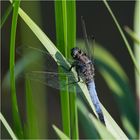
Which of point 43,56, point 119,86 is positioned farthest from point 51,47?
point 119,86

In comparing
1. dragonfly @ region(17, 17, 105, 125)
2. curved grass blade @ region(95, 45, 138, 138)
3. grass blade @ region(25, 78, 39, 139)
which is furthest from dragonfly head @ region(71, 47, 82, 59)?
curved grass blade @ region(95, 45, 138, 138)

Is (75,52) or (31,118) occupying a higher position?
(75,52)

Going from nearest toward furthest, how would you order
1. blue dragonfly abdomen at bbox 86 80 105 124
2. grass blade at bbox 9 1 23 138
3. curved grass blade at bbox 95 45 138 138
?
grass blade at bbox 9 1 23 138 < blue dragonfly abdomen at bbox 86 80 105 124 < curved grass blade at bbox 95 45 138 138

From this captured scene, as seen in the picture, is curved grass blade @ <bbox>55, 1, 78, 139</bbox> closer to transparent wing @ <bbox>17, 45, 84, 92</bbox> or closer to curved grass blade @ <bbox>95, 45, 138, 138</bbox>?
transparent wing @ <bbox>17, 45, 84, 92</bbox>

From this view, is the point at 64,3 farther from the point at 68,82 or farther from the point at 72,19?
the point at 68,82

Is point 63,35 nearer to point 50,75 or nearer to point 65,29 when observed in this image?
point 65,29

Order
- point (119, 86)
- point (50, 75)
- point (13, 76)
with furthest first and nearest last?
point (119, 86) → point (50, 75) → point (13, 76)

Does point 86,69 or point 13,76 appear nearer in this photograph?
point 13,76

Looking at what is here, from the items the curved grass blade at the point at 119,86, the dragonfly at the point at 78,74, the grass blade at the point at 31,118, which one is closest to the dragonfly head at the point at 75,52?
the dragonfly at the point at 78,74

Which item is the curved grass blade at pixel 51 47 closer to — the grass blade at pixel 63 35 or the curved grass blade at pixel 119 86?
the grass blade at pixel 63 35

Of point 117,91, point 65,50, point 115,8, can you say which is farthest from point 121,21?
point 65,50

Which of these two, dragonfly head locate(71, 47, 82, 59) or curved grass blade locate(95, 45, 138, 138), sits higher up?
dragonfly head locate(71, 47, 82, 59)
